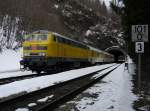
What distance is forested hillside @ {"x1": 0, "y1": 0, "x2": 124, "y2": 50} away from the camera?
48100mm

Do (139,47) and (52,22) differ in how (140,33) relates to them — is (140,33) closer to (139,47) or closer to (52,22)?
(139,47)

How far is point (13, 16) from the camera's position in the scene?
48.0 meters

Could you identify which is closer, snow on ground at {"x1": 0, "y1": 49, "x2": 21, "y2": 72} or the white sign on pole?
the white sign on pole

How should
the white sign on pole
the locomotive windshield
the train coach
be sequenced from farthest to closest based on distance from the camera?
the locomotive windshield < the train coach < the white sign on pole

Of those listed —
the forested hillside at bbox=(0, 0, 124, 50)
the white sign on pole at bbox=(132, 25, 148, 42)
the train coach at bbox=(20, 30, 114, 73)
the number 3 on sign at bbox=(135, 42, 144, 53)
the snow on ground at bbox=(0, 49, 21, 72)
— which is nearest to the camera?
the white sign on pole at bbox=(132, 25, 148, 42)

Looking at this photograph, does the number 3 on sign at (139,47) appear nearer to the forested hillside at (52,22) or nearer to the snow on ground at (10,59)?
the snow on ground at (10,59)

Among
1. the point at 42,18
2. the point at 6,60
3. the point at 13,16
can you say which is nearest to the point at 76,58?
the point at 6,60

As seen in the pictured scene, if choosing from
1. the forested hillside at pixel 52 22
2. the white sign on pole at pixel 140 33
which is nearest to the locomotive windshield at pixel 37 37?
the white sign on pole at pixel 140 33

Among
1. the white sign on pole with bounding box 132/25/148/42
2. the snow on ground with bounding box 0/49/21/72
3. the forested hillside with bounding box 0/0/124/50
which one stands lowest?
the snow on ground with bounding box 0/49/21/72

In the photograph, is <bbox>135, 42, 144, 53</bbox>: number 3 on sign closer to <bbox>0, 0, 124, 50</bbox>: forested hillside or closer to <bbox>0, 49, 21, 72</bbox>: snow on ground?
<bbox>0, 49, 21, 72</bbox>: snow on ground

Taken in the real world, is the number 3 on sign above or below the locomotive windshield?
below

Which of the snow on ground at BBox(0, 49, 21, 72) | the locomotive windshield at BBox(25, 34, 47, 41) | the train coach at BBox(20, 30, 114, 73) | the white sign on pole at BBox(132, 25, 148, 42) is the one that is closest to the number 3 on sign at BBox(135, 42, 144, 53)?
the white sign on pole at BBox(132, 25, 148, 42)

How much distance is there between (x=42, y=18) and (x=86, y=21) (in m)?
51.6

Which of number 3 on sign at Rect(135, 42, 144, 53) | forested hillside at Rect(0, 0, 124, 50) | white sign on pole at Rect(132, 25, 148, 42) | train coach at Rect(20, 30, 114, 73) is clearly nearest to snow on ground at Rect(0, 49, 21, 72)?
forested hillside at Rect(0, 0, 124, 50)
